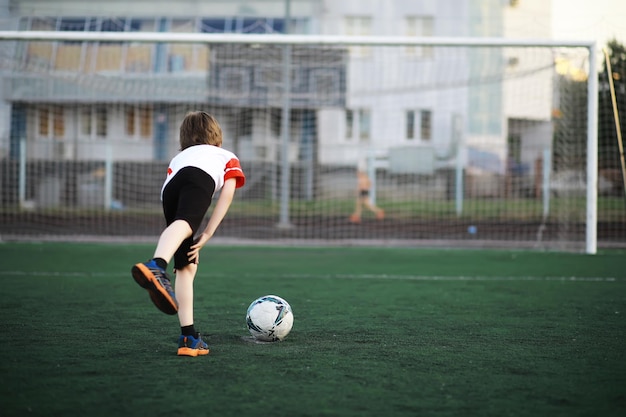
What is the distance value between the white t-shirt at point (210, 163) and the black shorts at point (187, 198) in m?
0.03

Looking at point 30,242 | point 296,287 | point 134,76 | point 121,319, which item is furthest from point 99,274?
point 134,76

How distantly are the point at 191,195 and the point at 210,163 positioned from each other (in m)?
0.21

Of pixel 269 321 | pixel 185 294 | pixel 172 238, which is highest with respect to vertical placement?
pixel 172 238

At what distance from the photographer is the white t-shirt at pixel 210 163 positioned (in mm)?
4141

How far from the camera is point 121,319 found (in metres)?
5.48

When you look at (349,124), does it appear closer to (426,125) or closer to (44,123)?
(426,125)

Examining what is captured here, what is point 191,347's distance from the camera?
4.20 metres

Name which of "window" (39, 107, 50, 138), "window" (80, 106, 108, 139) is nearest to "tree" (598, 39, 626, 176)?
"window" (80, 106, 108, 139)

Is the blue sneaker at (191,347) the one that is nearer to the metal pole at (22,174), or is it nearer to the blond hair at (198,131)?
the blond hair at (198,131)

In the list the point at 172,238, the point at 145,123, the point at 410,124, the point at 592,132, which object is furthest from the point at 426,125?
the point at 172,238

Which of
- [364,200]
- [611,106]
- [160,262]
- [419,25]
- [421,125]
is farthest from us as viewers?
[419,25]

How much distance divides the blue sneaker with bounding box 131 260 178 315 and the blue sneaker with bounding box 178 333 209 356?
1.62ft

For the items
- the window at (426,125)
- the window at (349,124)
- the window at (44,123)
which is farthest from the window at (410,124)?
the window at (44,123)

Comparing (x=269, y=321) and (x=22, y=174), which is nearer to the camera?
(x=269, y=321)
